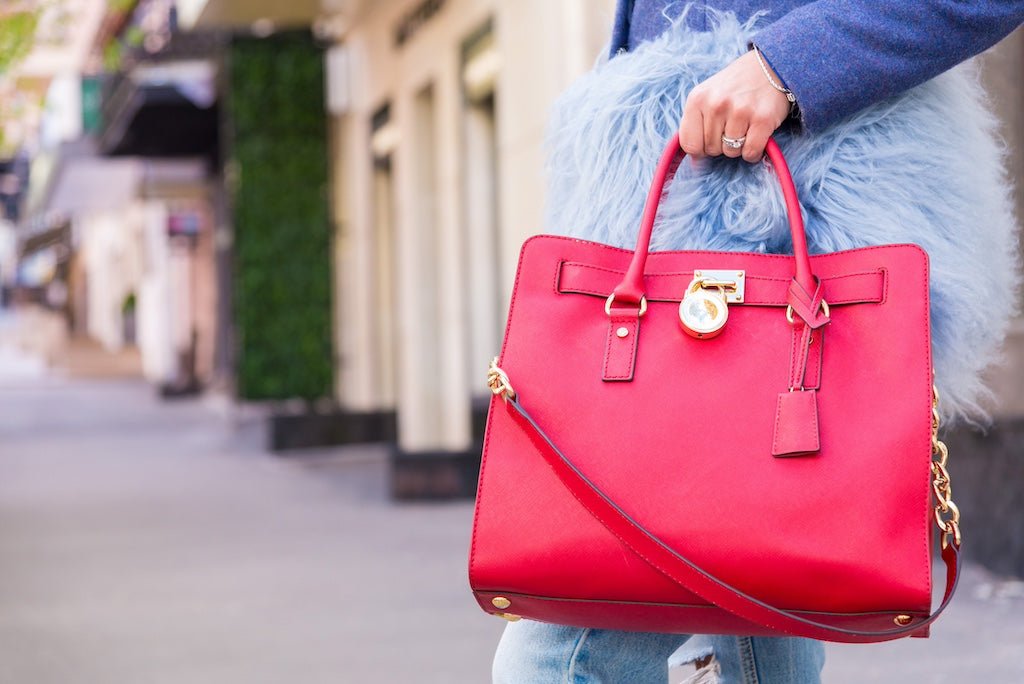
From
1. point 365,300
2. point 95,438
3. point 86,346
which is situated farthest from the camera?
point 86,346

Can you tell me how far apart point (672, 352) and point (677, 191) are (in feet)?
0.81

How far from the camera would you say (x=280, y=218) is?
12969 mm

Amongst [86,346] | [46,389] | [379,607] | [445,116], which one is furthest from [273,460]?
[86,346]

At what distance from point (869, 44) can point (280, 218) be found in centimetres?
1169

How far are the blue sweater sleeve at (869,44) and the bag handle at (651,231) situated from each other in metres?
0.08

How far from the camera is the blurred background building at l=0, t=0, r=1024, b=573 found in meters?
8.16

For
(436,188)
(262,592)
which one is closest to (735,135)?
(262,592)

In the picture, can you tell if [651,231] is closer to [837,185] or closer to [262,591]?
[837,185]

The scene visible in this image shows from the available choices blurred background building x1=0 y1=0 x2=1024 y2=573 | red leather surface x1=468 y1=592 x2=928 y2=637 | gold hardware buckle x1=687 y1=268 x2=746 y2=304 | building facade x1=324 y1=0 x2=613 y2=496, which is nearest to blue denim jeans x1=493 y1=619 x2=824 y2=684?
red leather surface x1=468 y1=592 x2=928 y2=637

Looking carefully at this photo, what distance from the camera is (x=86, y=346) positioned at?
119 feet

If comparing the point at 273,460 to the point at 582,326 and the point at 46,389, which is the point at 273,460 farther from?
the point at 46,389

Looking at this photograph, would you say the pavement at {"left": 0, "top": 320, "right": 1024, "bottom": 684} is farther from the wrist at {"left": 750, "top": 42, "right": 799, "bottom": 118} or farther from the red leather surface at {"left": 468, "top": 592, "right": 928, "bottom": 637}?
the wrist at {"left": 750, "top": 42, "right": 799, "bottom": 118}

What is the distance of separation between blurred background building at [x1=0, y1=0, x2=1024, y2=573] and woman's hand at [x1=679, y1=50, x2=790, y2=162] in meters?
3.85

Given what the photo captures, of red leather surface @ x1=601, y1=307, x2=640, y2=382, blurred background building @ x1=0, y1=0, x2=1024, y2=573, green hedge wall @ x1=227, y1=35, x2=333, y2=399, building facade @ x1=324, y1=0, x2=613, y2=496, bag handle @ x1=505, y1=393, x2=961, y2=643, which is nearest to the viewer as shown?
bag handle @ x1=505, y1=393, x2=961, y2=643
